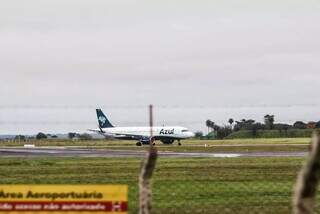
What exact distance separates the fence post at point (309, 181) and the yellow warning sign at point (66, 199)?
79.4 inches

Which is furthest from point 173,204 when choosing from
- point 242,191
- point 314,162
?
point 314,162

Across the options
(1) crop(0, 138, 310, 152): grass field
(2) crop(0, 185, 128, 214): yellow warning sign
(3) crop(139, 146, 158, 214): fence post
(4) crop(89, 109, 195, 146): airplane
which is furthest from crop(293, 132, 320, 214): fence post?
(4) crop(89, 109, 195, 146): airplane

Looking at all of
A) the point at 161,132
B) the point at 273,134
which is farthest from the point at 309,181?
the point at 273,134

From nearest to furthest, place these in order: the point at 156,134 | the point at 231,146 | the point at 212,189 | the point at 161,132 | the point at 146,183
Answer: the point at 146,183, the point at 212,189, the point at 231,146, the point at 156,134, the point at 161,132

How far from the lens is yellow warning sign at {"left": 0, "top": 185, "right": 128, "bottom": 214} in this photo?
20.6 ft

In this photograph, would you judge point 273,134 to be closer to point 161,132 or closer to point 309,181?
point 161,132

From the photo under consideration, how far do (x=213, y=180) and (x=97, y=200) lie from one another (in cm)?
1442

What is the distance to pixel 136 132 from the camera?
93375mm

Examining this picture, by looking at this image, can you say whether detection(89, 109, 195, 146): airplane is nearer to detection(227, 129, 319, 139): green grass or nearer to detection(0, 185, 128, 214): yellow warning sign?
detection(227, 129, 319, 139): green grass

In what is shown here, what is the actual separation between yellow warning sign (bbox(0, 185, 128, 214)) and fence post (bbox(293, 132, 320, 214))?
6.61ft

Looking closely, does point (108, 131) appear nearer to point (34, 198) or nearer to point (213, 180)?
point (213, 180)

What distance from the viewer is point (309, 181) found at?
15.3 ft

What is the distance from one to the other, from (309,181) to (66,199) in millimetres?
2559

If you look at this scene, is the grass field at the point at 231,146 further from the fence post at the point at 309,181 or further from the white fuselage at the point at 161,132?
the fence post at the point at 309,181
